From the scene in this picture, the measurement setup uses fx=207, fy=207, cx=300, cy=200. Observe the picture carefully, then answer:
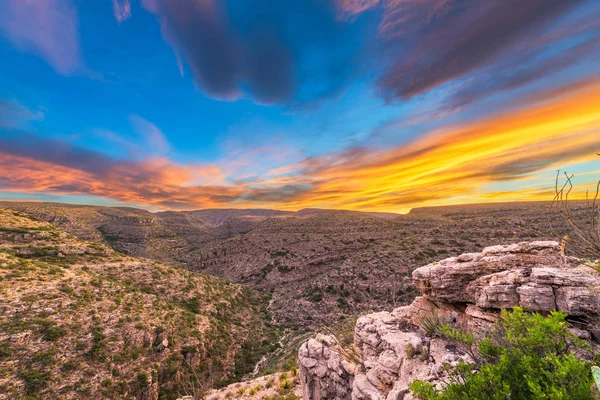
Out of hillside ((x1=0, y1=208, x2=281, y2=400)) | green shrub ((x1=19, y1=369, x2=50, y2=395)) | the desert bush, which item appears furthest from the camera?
hillside ((x1=0, y1=208, x2=281, y2=400))

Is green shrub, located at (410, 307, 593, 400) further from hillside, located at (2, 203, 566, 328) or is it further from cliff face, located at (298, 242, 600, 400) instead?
hillside, located at (2, 203, 566, 328)

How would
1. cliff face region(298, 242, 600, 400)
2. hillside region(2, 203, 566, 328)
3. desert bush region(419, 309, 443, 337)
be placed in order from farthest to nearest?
hillside region(2, 203, 566, 328) → desert bush region(419, 309, 443, 337) → cliff face region(298, 242, 600, 400)

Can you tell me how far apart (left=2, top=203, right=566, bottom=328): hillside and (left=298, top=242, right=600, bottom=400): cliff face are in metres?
10.8

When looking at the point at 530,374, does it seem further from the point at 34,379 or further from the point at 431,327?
the point at 34,379

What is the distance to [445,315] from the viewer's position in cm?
938

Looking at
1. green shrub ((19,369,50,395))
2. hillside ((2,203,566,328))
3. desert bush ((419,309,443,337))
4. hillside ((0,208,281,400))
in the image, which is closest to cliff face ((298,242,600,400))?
desert bush ((419,309,443,337))

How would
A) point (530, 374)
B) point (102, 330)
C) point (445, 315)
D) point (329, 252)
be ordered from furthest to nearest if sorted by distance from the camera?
point (329, 252) < point (102, 330) < point (445, 315) < point (530, 374)

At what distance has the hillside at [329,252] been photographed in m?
32.5

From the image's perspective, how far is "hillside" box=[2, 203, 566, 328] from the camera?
107 feet

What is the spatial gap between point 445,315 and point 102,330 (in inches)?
928

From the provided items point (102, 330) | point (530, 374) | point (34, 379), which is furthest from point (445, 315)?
point (102, 330)

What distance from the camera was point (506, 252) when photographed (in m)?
9.23

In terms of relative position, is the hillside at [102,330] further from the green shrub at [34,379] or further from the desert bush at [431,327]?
the desert bush at [431,327]

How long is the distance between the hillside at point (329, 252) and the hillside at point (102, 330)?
10.8 metres
